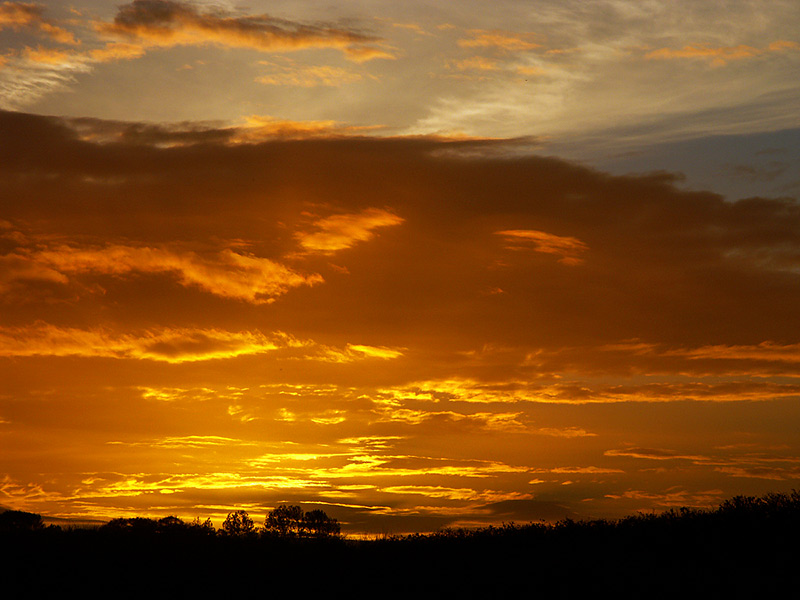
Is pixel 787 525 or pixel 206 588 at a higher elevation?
pixel 787 525

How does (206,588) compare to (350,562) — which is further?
(350,562)

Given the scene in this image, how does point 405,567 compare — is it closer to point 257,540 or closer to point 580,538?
point 580,538

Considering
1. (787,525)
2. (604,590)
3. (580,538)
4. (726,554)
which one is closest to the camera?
(604,590)

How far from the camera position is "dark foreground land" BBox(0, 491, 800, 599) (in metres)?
16.0

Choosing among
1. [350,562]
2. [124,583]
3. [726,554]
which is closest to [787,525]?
[726,554]

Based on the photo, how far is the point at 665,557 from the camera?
17250mm

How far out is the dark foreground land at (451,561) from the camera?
1600 cm

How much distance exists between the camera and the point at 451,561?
20.1 metres

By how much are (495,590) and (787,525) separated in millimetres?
7405

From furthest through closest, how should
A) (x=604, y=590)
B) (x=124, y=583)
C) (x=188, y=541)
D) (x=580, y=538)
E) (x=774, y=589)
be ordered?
(x=188, y=541) → (x=580, y=538) → (x=124, y=583) → (x=604, y=590) → (x=774, y=589)

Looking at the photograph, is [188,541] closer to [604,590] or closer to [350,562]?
[350,562]

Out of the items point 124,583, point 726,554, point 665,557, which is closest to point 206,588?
point 124,583

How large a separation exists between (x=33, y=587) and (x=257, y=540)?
7497 mm

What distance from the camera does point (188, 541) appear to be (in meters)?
24.2
